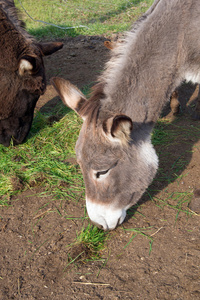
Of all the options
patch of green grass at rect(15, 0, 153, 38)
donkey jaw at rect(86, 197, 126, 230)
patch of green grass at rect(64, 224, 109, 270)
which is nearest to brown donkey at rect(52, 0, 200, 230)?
donkey jaw at rect(86, 197, 126, 230)

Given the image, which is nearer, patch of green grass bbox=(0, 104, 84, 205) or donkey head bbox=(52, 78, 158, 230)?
donkey head bbox=(52, 78, 158, 230)

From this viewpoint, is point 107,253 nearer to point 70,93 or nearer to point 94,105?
point 94,105

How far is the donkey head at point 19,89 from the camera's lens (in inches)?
164

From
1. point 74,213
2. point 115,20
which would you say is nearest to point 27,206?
point 74,213

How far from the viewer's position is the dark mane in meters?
2.59

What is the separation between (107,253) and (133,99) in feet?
4.66

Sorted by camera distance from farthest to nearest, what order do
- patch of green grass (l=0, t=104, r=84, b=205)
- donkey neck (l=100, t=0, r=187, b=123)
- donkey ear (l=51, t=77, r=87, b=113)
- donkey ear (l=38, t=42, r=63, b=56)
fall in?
donkey ear (l=38, t=42, r=63, b=56), patch of green grass (l=0, t=104, r=84, b=205), donkey ear (l=51, t=77, r=87, b=113), donkey neck (l=100, t=0, r=187, b=123)

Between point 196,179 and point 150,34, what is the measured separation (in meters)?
→ 1.78

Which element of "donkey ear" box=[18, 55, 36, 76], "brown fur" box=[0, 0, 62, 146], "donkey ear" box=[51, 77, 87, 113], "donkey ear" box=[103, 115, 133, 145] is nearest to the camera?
"donkey ear" box=[103, 115, 133, 145]

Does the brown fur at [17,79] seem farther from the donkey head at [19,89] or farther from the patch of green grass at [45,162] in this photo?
the patch of green grass at [45,162]

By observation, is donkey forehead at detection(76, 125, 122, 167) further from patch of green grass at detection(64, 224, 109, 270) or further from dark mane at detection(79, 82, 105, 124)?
patch of green grass at detection(64, 224, 109, 270)

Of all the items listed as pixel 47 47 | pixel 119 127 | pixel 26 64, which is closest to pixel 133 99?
pixel 119 127

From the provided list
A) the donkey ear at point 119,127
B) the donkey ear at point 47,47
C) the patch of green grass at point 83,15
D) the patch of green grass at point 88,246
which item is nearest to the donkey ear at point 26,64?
the donkey ear at point 47,47

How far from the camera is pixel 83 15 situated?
33.6ft
